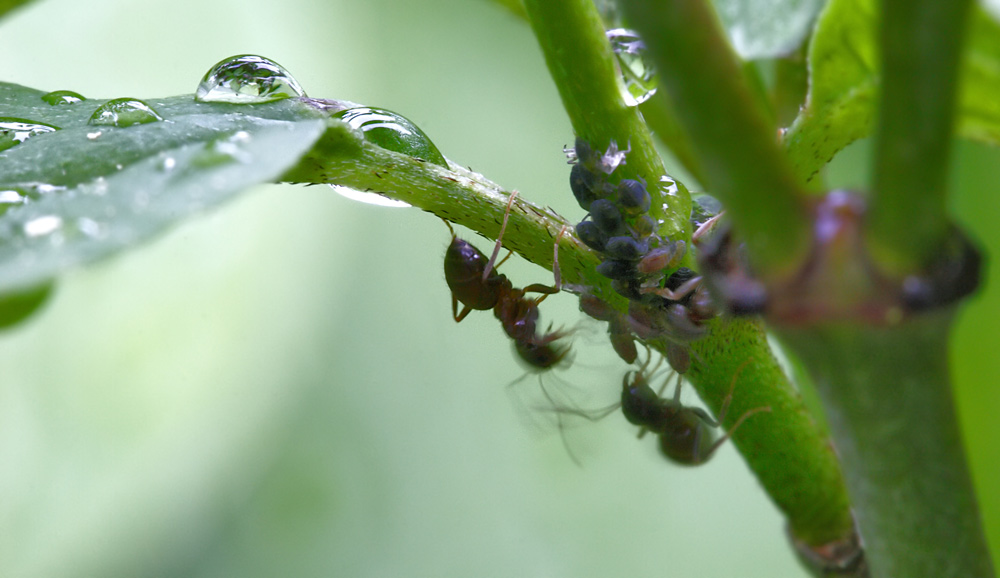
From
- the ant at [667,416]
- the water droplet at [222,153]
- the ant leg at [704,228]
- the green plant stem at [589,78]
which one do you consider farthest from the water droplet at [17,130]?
the ant at [667,416]

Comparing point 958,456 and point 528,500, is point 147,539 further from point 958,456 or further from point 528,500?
point 958,456

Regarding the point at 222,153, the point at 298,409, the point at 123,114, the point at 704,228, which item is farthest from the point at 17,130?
the point at 298,409

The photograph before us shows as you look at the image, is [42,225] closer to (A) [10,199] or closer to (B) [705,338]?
(A) [10,199]

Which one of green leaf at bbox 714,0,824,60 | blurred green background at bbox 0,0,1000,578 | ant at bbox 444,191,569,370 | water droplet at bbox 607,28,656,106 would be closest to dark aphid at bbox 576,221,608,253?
water droplet at bbox 607,28,656,106

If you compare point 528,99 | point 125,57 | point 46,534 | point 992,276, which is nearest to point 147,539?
point 46,534

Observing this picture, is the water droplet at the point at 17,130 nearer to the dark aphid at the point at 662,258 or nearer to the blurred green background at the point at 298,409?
the dark aphid at the point at 662,258

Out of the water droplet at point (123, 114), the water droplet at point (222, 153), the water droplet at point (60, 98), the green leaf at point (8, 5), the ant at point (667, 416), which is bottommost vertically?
the ant at point (667, 416)
